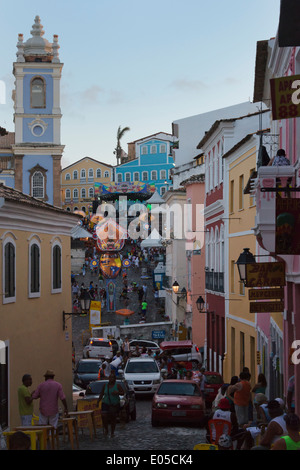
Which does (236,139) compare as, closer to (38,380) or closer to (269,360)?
(269,360)

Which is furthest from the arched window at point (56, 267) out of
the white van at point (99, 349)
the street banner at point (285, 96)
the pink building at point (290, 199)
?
the white van at point (99, 349)

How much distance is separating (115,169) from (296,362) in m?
109

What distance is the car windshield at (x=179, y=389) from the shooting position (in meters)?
20.9

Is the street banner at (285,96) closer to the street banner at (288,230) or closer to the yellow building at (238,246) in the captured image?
the street banner at (288,230)

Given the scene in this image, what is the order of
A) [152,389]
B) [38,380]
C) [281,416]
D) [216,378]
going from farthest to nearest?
1. [152,389]
2. [216,378]
3. [38,380]
4. [281,416]

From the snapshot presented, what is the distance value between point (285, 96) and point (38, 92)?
2428 inches

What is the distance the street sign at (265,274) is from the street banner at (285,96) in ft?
18.8

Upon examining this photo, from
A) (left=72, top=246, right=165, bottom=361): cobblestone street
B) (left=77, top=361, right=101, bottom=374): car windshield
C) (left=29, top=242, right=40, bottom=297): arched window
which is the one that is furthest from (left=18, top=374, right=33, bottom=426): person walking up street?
(left=72, top=246, right=165, bottom=361): cobblestone street

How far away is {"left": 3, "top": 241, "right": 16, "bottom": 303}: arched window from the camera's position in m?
17.9

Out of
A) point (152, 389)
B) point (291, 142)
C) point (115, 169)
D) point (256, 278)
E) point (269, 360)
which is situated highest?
point (115, 169)

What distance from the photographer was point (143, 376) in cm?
2981

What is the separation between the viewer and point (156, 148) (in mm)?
120312
